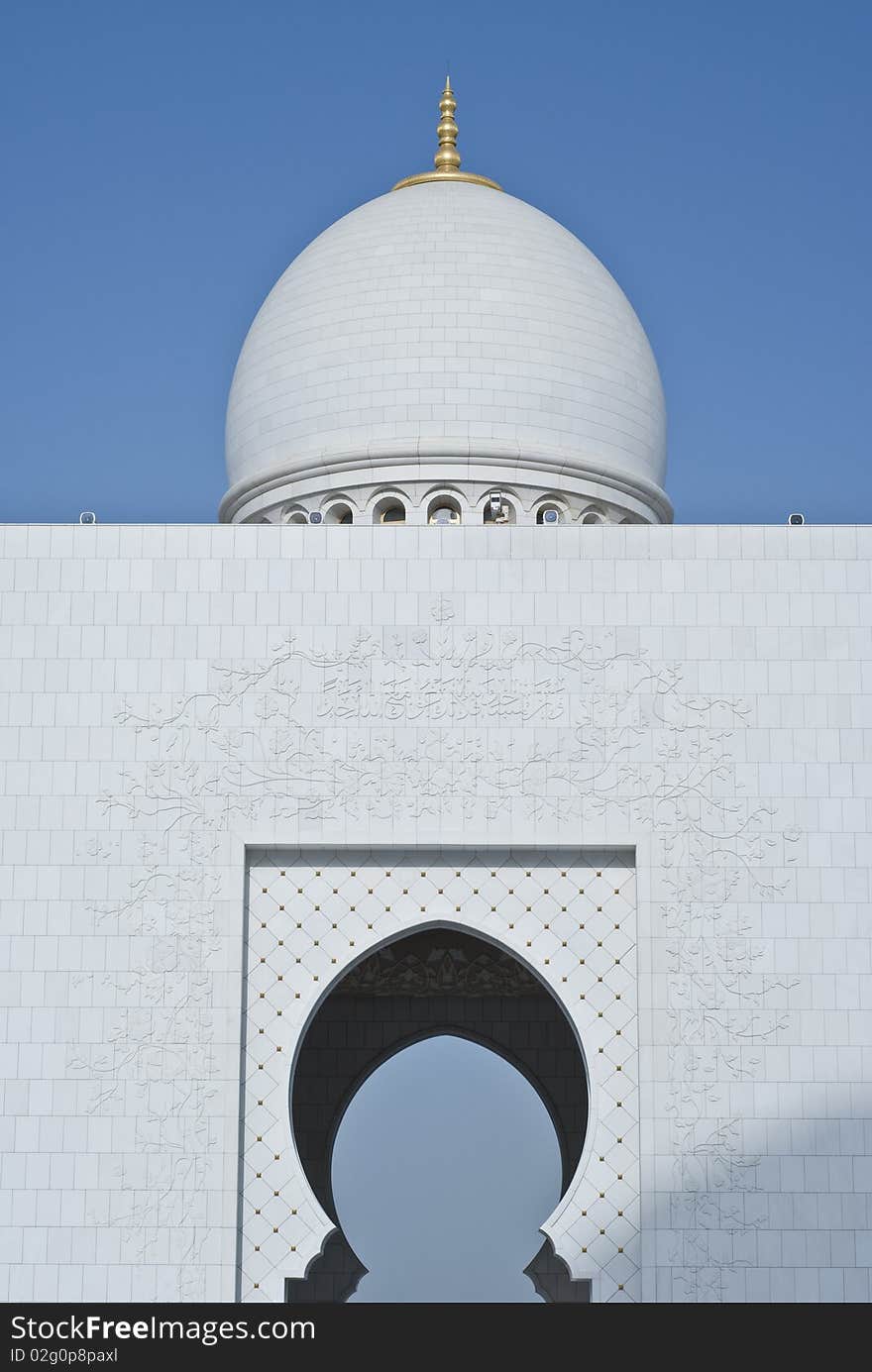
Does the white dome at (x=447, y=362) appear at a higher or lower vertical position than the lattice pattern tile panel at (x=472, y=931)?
higher

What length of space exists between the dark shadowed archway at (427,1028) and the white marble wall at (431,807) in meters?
3.81

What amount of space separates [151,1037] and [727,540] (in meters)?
4.47

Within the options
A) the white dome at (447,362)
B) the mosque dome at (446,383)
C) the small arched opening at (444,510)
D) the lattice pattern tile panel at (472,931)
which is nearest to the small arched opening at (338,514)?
the mosque dome at (446,383)

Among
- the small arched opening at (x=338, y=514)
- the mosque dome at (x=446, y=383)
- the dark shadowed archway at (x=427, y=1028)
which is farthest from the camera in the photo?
the dark shadowed archway at (x=427, y=1028)

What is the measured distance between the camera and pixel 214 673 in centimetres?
1141

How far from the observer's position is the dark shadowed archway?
14961 millimetres

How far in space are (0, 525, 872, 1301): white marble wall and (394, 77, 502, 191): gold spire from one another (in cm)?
526

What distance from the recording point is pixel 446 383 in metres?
13.9

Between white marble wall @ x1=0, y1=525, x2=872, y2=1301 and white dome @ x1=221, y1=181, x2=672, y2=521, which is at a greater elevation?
white dome @ x1=221, y1=181, x2=672, y2=521

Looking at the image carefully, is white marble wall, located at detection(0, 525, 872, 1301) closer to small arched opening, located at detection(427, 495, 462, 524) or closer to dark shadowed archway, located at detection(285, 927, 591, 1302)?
small arched opening, located at detection(427, 495, 462, 524)

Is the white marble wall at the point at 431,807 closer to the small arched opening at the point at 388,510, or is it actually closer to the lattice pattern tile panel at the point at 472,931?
the lattice pattern tile panel at the point at 472,931

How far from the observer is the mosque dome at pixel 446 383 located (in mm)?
13766

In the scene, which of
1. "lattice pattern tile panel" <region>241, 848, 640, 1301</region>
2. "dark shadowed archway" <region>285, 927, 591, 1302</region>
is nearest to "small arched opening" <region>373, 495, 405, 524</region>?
"dark shadowed archway" <region>285, 927, 591, 1302</region>

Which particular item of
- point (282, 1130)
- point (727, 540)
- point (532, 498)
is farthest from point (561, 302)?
point (282, 1130)
